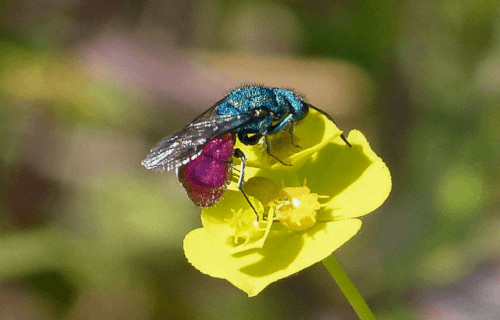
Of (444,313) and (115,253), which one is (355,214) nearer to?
(444,313)

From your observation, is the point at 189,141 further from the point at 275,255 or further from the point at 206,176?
the point at 275,255

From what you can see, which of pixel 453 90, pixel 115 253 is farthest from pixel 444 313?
pixel 115 253

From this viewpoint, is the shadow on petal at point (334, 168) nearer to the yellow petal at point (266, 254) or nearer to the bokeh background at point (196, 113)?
the yellow petal at point (266, 254)

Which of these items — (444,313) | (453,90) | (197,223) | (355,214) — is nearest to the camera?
(355,214)

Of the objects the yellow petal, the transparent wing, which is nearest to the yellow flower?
the yellow petal

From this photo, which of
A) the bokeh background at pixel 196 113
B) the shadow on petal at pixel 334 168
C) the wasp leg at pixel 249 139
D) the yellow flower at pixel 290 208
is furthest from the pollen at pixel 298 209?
the bokeh background at pixel 196 113
